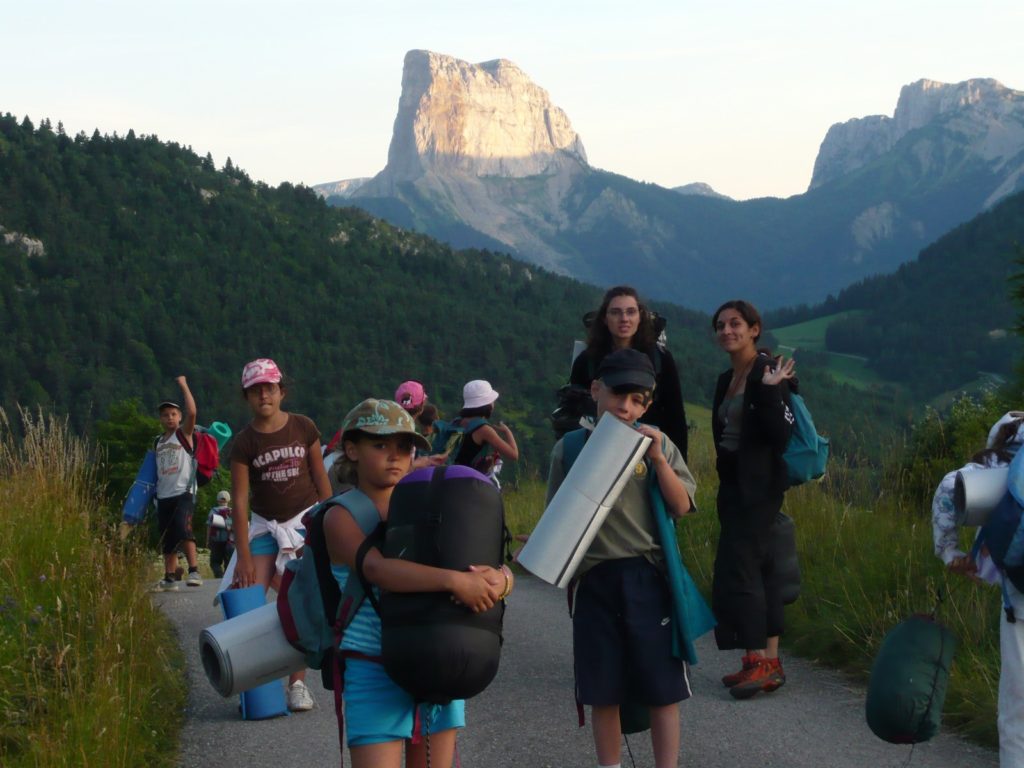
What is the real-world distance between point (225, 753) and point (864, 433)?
6211 millimetres

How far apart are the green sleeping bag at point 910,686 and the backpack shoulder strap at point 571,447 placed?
1.24 meters

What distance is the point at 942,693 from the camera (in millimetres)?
3881

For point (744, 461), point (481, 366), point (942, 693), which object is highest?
point (744, 461)

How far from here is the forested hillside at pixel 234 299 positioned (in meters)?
103

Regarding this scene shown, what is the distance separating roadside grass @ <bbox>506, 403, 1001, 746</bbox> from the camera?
5734 millimetres

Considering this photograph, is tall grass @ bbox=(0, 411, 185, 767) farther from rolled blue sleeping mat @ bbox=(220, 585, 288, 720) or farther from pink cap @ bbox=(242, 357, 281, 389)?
pink cap @ bbox=(242, 357, 281, 389)

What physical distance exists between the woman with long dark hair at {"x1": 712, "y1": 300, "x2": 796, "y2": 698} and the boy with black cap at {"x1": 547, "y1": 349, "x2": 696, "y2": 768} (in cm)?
150

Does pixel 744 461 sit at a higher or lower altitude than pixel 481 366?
higher

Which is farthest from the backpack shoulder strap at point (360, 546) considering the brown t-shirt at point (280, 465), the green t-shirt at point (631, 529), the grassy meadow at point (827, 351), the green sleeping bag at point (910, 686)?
the grassy meadow at point (827, 351)

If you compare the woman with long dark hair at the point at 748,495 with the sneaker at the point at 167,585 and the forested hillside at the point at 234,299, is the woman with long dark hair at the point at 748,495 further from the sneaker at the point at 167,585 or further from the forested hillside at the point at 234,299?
the forested hillside at the point at 234,299

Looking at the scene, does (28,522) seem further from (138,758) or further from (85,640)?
(138,758)

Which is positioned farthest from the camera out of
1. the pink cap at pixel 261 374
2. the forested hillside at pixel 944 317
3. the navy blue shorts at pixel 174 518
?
the forested hillside at pixel 944 317

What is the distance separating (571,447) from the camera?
178 inches

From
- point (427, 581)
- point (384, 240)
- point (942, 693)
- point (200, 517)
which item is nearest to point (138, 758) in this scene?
point (427, 581)
